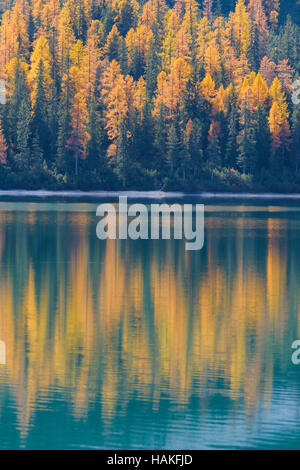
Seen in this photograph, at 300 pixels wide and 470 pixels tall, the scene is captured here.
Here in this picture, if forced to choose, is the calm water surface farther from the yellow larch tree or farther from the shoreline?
the yellow larch tree

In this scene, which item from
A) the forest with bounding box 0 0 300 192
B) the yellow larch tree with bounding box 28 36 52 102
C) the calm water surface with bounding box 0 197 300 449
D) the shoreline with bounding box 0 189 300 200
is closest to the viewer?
the calm water surface with bounding box 0 197 300 449

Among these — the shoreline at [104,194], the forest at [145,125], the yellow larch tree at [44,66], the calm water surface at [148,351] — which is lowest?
the calm water surface at [148,351]

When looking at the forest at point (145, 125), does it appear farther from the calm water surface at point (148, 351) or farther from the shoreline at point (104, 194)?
the calm water surface at point (148, 351)

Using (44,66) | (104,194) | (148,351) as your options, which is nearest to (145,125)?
(104,194)

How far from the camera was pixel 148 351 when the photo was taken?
20.8 meters

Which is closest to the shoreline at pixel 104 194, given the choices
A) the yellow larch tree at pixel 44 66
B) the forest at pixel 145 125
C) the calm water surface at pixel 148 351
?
the forest at pixel 145 125

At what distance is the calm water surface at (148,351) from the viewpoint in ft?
50.8

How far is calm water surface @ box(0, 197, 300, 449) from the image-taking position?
15484 millimetres

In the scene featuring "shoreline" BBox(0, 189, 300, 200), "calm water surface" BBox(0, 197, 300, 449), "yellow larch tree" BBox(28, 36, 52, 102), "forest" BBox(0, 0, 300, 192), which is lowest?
"calm water surface" BBox(0, 197, 300, 449)

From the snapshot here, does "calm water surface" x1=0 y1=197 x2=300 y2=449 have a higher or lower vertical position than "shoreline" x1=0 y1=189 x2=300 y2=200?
lower

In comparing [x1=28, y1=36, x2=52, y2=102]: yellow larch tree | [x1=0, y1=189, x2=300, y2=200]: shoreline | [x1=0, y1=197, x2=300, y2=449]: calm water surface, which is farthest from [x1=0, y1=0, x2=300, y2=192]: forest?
[x1=0, y1=197, x2=300, y2=449]: calm water surface

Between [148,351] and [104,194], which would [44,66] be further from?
[148,351]
